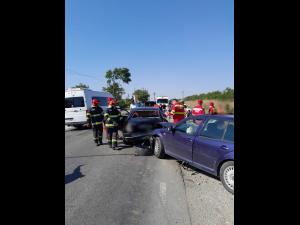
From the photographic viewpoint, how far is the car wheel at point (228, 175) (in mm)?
4500

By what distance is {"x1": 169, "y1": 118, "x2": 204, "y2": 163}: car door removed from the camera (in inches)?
225

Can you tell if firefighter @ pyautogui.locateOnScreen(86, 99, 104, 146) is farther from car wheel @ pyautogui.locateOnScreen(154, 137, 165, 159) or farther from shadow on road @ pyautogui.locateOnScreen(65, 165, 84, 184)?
Answer: shadow on road @ pyautogui.locateOnScreen(65, 165, 84, 184)

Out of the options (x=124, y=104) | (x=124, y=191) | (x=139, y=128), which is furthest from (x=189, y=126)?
(x=124, y=104)

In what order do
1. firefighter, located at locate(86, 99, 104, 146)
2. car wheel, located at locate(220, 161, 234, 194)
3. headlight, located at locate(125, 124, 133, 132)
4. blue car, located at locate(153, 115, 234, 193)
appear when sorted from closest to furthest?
1. car wheel, located at locate(220, 161, 234, 194)
2. blue car, located at locate(153, 115, 234, 193)
3. headlight, located at locate(125, 124, 133, 132)
4. firefighter, located at locate(86, 99, 104, 146)

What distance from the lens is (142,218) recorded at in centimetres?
345

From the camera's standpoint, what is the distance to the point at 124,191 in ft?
14.9

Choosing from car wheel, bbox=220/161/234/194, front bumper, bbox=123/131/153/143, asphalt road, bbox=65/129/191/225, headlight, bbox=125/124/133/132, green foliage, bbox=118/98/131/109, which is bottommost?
asphalt road, bbox=65/129/191/225

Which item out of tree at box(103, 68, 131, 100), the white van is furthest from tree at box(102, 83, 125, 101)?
the white van

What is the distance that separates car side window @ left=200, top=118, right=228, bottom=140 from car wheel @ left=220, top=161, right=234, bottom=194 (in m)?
0.63

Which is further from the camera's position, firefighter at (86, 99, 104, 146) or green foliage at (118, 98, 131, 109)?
green foliage at (118, 98, 131, 109)

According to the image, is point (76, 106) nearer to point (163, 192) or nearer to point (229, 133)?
point (163, 192)
